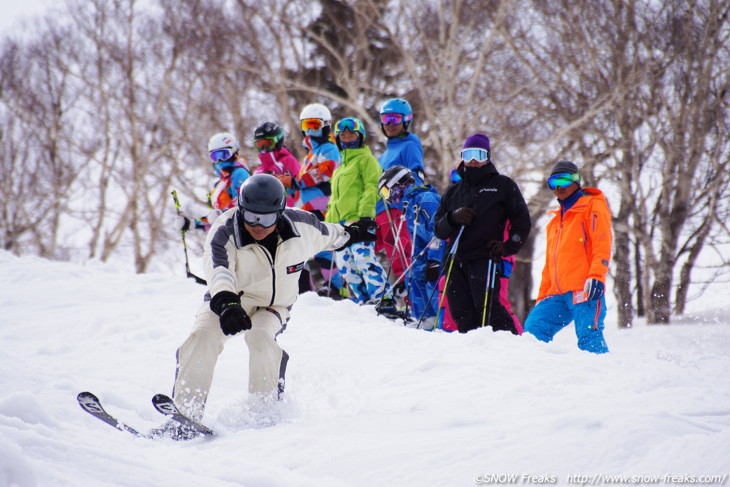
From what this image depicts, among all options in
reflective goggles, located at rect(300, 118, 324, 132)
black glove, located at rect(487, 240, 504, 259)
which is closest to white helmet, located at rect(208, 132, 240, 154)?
reflective goggles, located at rect(300, 118, 324, 132)

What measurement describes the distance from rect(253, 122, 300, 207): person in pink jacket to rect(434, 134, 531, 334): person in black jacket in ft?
7.89

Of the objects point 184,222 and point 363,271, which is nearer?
point 363,271

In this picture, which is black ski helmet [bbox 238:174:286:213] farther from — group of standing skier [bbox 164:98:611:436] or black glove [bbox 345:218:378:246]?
black glove [bbox 345:218:378:246]

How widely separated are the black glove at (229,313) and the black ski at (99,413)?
65 cm

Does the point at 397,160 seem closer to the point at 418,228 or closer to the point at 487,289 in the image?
the point at 418,228

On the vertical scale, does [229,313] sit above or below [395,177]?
below

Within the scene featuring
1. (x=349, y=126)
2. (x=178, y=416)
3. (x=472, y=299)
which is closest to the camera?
(x=178, y=416)

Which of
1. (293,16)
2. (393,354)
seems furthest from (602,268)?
(293,16)

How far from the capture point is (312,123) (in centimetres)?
726

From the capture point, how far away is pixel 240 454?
3.06 m

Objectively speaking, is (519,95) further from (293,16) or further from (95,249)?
(95,249)

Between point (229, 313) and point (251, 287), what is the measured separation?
0.53 m

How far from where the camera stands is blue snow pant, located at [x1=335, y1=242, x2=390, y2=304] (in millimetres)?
6480

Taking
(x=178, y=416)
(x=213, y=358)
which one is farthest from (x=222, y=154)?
(x=178, y=416)
